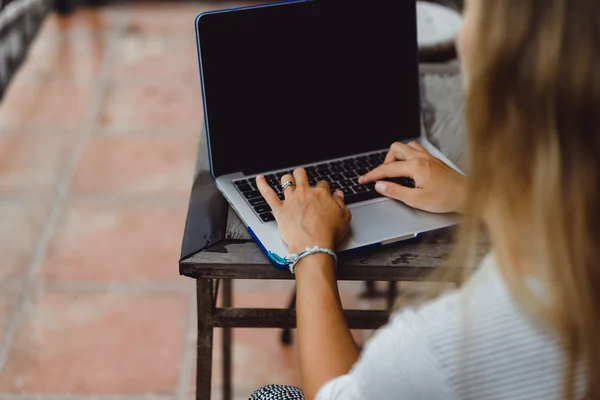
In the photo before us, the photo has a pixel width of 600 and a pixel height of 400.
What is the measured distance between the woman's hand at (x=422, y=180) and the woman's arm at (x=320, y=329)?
166 millimetres

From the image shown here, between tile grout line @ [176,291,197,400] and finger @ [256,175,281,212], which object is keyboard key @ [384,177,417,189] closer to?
finger @ [256,175,281,212]

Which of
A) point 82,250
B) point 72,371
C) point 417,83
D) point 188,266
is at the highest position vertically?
point 417,83

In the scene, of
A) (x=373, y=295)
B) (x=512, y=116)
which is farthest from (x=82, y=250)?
(x=512, y=116)

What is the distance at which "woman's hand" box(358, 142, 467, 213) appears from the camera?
1.04 m

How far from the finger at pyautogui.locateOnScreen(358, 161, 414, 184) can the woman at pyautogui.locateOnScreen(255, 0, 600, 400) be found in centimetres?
35

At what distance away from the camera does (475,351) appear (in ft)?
2.21

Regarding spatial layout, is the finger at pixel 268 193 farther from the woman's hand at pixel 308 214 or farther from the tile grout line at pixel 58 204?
the tile grout line at pixel 58 204

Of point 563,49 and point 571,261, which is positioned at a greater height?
point 563,49

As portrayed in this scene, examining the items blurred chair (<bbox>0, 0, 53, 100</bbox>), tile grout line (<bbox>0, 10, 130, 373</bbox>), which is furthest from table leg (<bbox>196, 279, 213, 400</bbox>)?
blurred chair (<bbox>0, 0, 53, 100</bbox>)

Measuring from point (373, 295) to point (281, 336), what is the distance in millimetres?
243

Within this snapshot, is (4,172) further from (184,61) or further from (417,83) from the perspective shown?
(417,83)

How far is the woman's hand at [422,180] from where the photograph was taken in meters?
1.04

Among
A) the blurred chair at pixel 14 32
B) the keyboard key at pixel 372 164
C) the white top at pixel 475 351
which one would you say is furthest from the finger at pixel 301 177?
the blurred chair at pixel 14 32

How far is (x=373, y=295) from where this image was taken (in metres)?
1.91
